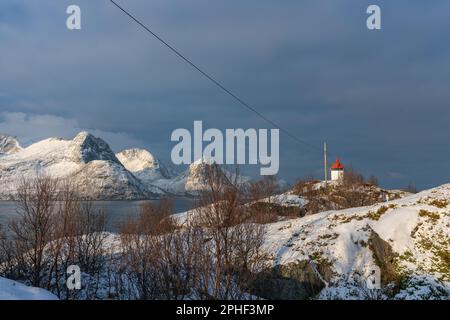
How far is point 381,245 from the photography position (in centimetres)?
2605

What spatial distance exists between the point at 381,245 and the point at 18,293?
22.5 m

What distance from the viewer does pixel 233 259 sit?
20.3 metres

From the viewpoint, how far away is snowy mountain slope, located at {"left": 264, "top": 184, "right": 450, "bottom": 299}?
2336cm

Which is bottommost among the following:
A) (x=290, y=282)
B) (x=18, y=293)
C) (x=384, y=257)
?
(x=290, y=282)

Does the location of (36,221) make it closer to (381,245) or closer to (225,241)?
(225,241)

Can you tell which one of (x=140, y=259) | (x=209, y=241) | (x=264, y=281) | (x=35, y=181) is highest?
(x=35, y=181)

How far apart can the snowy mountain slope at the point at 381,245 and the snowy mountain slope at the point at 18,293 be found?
17530 millimetres

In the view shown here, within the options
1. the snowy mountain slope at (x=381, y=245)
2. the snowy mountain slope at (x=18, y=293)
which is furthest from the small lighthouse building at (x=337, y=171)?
the snowy mountain slope at (x=18, y=293)

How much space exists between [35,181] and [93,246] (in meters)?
8.69

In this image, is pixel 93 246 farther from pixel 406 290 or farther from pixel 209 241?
pixel 406 290

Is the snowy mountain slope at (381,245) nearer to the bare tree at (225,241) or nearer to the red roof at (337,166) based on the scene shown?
the bare tree at (225,241)

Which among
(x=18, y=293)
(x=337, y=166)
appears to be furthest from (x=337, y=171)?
(x=18, y=293)

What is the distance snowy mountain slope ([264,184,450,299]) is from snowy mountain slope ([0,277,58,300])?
57.5 feet
